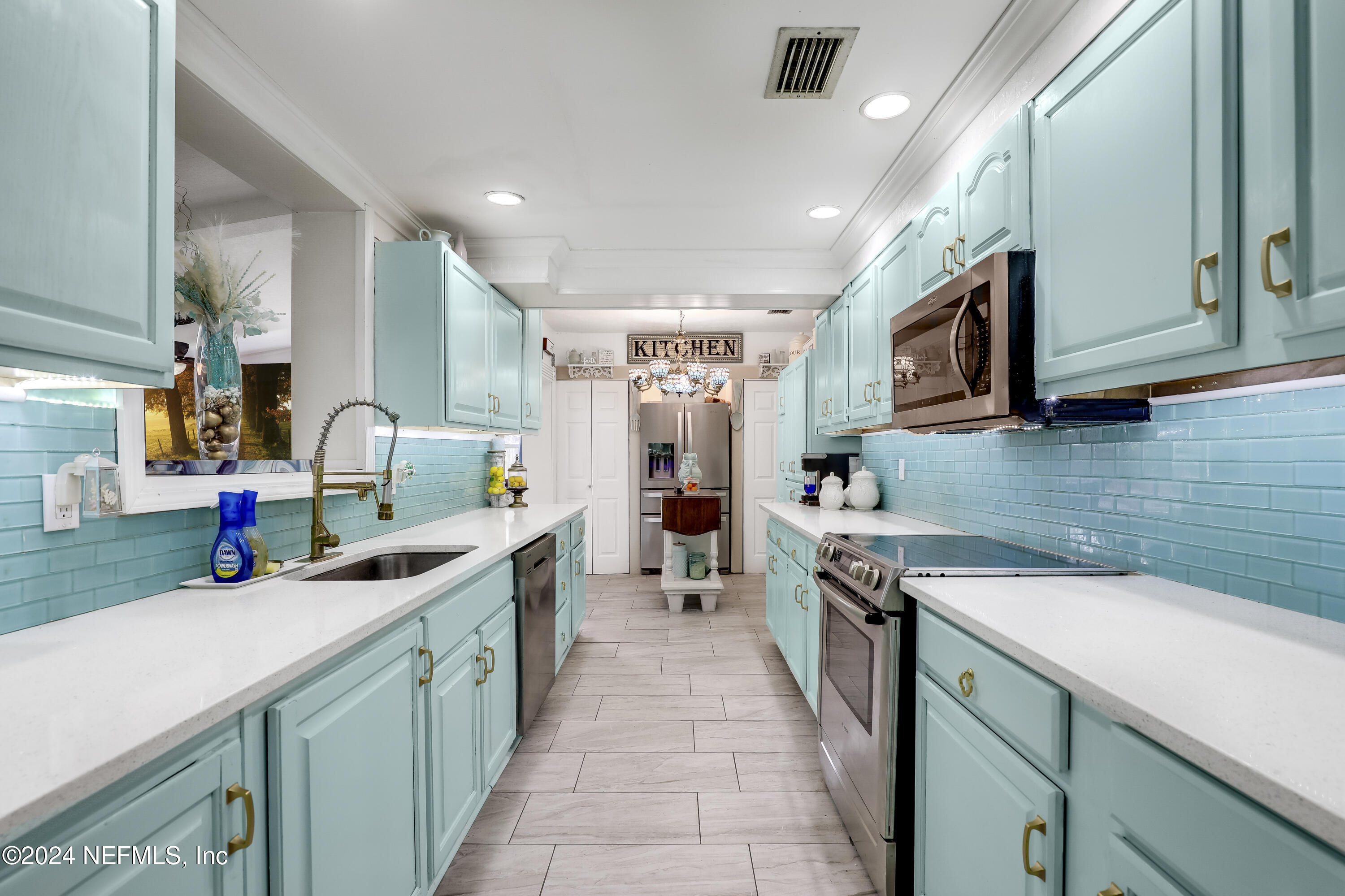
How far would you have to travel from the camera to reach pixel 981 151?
6.05ft

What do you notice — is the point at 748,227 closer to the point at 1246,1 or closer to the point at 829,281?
the point at 829,281

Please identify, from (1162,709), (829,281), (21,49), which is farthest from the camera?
(829,281)

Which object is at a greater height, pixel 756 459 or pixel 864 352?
pixel 864 352

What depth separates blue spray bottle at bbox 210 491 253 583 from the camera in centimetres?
154

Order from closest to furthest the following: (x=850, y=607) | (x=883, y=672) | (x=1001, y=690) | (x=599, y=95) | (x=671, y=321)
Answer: (x=1001, y=690), (x=883, y=672), (x=850, y=607), (x=599, y=95), (x=671, y=321)

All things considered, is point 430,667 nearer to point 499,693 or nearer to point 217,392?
point 499,693

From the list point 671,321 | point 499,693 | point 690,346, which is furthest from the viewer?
point 690,346

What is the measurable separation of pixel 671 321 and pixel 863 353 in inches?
133


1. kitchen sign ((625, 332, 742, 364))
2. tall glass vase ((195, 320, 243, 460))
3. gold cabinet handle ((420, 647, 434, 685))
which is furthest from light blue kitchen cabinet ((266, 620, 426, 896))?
kitchen sign ((625, 332, 742, 364))

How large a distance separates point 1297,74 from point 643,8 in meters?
1.47

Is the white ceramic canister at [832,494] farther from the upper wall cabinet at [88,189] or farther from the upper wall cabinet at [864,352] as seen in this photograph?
the upper wall cabinet at [88,189]

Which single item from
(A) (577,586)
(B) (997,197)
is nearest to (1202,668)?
(B) (997,197)

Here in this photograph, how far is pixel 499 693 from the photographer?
2.20m

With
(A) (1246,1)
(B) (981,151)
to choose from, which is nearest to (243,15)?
(B) (981,151)
